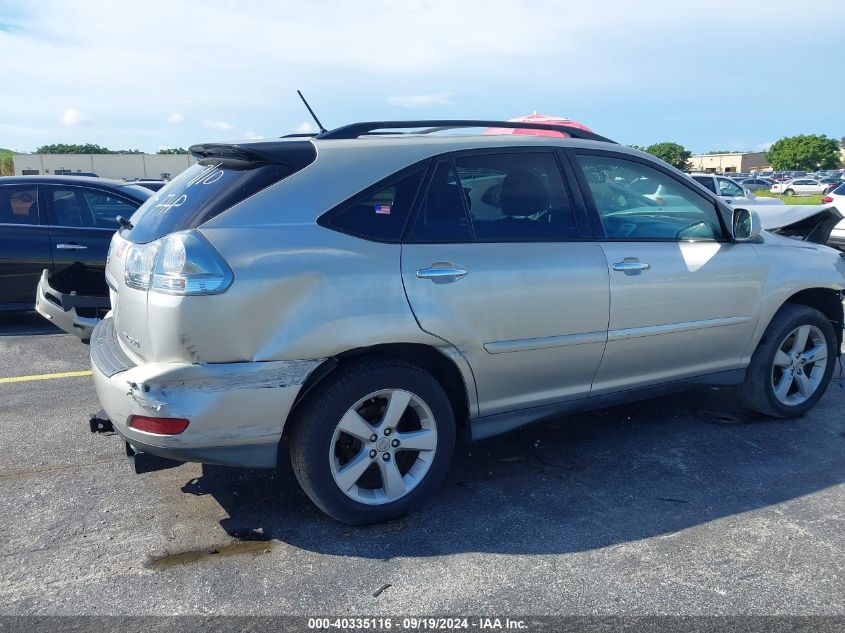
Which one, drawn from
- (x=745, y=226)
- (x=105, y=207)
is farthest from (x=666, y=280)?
(x=105, y=207)

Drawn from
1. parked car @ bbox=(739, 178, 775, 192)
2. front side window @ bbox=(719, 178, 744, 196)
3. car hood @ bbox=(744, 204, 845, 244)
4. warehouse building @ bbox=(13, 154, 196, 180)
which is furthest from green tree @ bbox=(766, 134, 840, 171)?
car hood @ bbox=(744, 204, 845, 244)

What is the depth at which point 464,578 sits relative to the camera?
2990 mm

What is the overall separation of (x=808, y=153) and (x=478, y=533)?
299 feet

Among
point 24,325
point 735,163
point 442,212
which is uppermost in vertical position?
point 735,163

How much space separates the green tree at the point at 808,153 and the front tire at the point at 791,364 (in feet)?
289

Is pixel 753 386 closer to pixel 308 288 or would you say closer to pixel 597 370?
pixel 597 370

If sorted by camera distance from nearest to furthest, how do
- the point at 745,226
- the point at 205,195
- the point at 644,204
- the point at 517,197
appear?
the point at 205,195
the point at 517,197
the point at 644,204
the point at 745,226

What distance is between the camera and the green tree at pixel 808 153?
267 feet

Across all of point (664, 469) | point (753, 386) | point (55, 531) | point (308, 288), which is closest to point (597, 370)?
point (664, 469)

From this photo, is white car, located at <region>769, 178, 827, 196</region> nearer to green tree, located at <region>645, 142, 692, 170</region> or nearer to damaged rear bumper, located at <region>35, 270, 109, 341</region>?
green tree, located at <region>645, 142, 692, 170</region>

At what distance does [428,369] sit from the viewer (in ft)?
11.7

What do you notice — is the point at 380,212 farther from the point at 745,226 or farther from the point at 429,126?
the point at 745,226

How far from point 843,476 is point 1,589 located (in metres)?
4.02

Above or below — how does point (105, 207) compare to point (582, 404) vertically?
above
